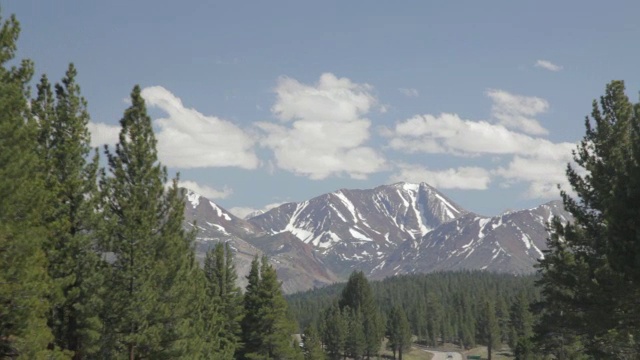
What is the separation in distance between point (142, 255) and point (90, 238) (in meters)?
2.36

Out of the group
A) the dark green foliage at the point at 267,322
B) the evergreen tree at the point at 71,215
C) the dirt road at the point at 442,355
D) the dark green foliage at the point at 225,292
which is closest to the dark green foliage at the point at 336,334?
the dirt road at the point at 442,355

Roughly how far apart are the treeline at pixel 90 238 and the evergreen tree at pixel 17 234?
0.06 meters

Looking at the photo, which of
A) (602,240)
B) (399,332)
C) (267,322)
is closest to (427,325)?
(399,332)

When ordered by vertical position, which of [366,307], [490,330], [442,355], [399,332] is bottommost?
[442,355]

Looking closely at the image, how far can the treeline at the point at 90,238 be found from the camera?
71.5ft

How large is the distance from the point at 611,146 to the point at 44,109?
26.7m

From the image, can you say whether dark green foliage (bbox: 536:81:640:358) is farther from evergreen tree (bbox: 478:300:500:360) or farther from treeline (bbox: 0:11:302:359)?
evergreen tree (bbox: 478:300:500:360)

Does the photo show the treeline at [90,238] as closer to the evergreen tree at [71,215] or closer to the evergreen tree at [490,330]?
the evergreen tree at [71,215]

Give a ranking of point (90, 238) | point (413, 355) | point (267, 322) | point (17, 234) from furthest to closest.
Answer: point (413, 355) < point (267, 322) < point (90, 238) < point (17, 234)

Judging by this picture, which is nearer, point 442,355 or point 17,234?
point 17,234

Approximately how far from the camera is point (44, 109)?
1072 inches

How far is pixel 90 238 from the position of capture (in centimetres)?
2684

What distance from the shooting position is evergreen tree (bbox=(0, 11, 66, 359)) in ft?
67.1

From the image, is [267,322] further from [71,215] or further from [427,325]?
[427,325]
